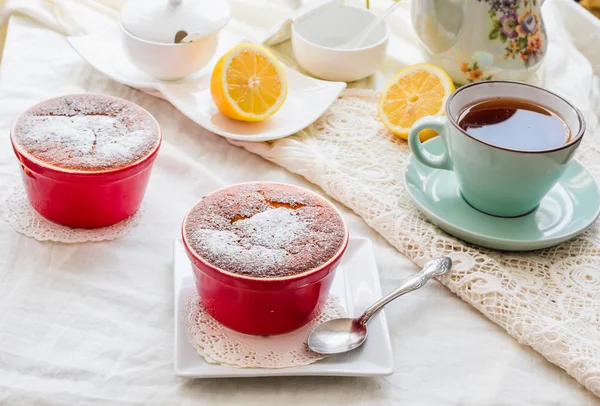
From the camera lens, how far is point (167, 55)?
4.07 feet

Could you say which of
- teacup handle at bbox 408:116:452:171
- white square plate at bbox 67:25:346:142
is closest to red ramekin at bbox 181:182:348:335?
teacup handle at bbox 408:116:452:171

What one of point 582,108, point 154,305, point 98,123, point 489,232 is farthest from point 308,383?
point 582,108

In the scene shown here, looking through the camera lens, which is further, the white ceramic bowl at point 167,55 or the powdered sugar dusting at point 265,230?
the white ceramic bowl at point 167,55

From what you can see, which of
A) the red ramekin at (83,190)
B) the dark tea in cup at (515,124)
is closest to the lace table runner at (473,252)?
the dark tea in cup at (515,124)

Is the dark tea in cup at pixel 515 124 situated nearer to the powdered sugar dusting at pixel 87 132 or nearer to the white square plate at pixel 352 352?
the white square plate at pixel 352 352

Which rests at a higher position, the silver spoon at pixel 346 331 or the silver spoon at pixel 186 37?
the silver spoon at pixel 186 37

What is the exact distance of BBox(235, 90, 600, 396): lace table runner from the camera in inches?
33.9

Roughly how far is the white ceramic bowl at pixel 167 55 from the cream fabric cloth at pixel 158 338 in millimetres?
210

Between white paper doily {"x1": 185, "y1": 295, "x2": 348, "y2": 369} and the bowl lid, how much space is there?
0.56 meters

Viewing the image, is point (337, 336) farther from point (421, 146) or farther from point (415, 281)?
point (421, 146)

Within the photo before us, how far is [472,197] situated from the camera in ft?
3.36

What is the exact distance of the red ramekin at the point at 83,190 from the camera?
0.91 metres

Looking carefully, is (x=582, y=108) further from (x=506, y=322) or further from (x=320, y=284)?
(x=320, y=284)

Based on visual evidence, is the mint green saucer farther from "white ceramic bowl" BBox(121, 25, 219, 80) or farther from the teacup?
"white ceramic bowl" BBox(121, 25, 219, 80)
